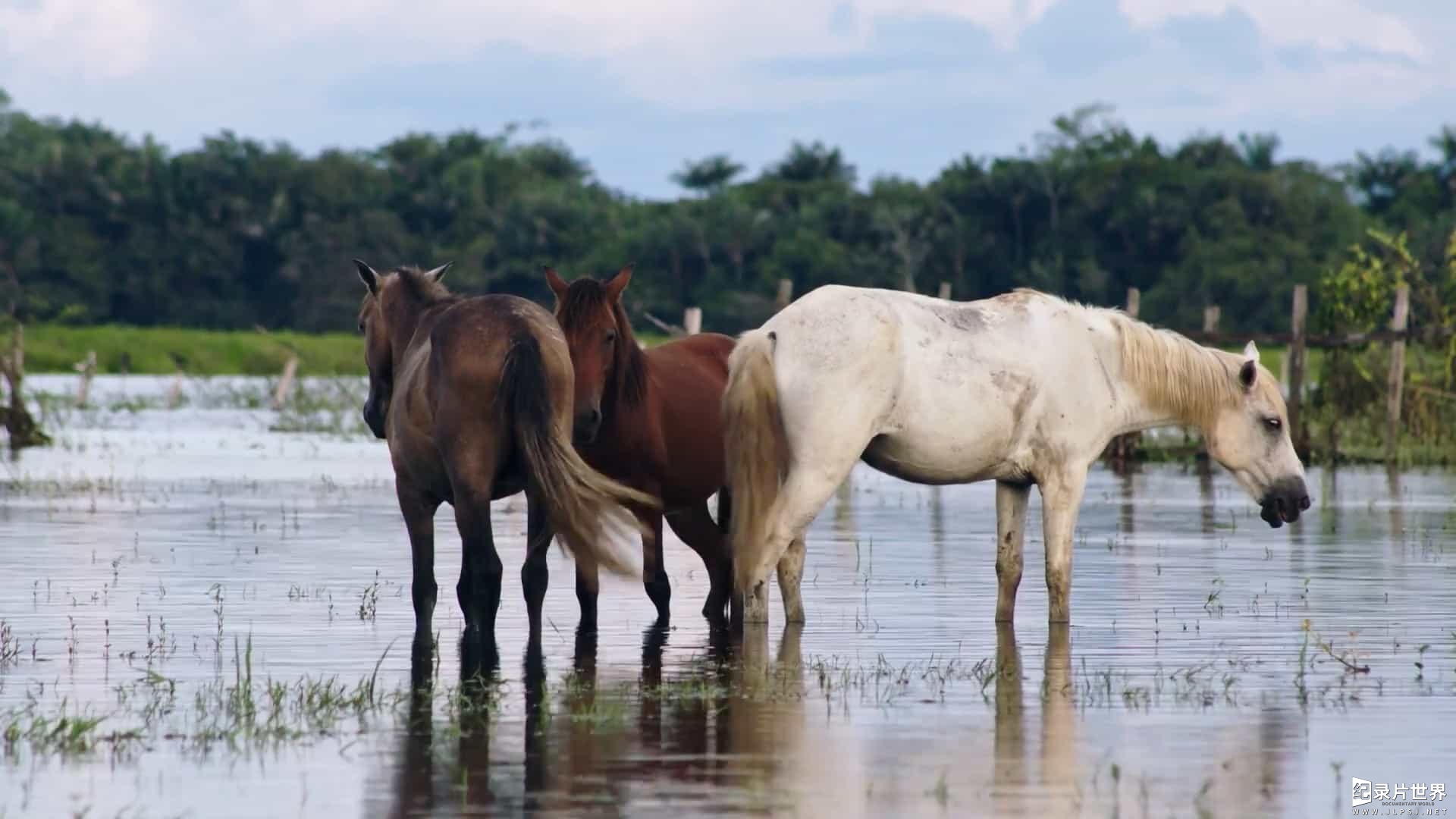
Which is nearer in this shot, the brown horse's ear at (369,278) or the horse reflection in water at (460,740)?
the horse reflection in water at (460,740)

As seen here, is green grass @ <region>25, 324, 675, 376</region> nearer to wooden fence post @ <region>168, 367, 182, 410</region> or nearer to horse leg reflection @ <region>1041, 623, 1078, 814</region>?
wooden fence post @ <region>168, 367, 182, 410</region>

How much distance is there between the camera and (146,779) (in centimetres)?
674

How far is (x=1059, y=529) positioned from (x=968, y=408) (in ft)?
2.58

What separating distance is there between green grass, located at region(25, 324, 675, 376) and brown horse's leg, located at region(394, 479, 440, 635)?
4324 centimetres

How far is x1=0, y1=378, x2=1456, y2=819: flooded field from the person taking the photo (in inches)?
260

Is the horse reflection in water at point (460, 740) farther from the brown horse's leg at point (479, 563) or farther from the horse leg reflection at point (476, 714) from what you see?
the brown horse's leg at point (479, 563)

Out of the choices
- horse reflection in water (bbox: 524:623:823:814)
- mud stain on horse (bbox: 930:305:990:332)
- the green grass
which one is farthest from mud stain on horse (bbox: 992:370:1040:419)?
the green grass

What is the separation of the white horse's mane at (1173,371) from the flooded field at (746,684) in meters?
1.00

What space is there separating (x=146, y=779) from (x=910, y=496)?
1587cm

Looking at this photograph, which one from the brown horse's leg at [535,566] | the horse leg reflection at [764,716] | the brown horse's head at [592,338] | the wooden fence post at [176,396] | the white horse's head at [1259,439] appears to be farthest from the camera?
the wooden fence post at [176,396]

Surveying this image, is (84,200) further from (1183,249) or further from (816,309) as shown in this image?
(816,309)

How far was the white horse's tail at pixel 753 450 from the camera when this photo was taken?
10312mm

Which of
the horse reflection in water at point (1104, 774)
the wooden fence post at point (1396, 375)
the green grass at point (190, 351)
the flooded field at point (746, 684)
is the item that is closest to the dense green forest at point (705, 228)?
the green grass at point (190, 351)

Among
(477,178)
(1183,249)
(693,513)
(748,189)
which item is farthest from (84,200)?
(693,513)
